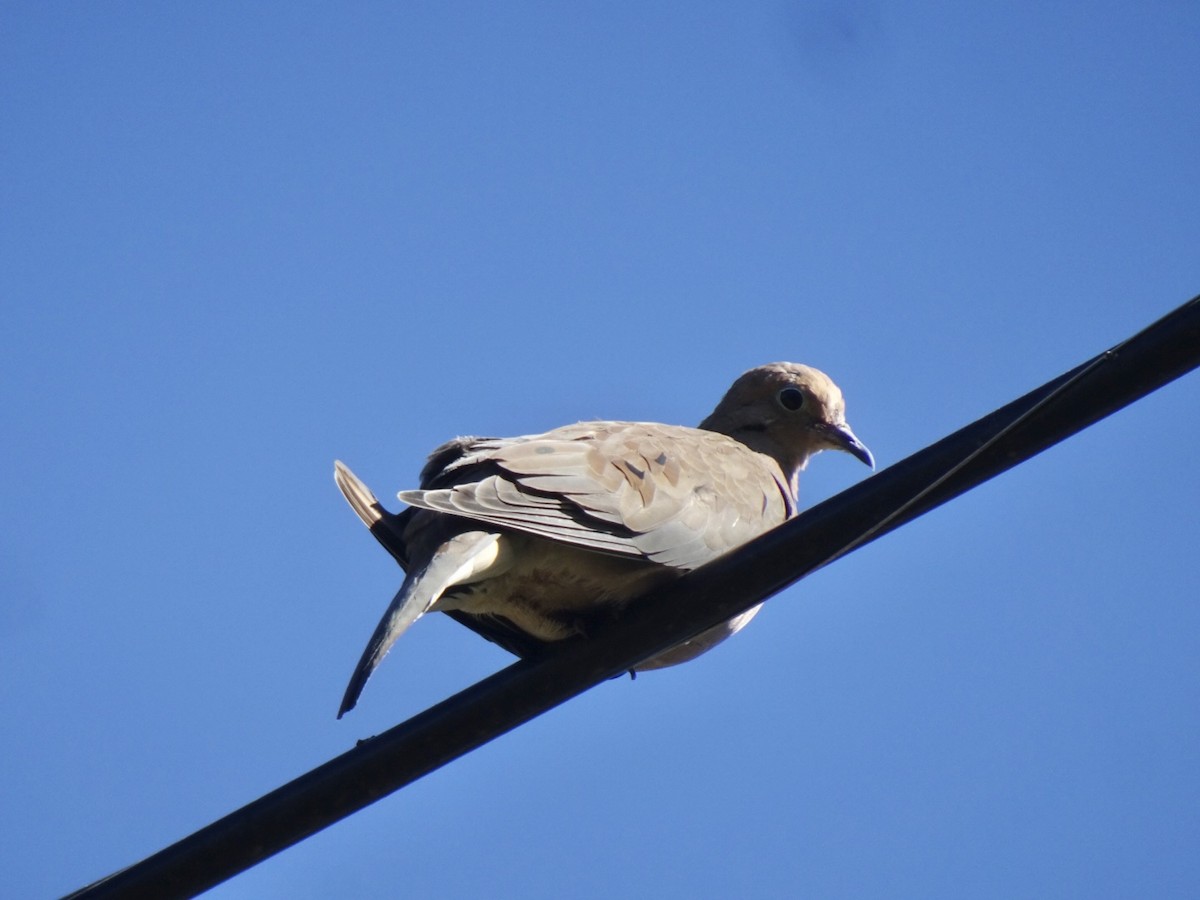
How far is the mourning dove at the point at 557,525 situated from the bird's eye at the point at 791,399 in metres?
1.05

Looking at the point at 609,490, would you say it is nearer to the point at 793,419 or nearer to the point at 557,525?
the point at 557,525

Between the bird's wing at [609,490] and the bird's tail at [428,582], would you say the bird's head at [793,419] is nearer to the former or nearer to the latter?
the bird's wing at [609,490]

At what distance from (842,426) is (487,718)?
10.2 feet

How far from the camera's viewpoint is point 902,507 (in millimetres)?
3125

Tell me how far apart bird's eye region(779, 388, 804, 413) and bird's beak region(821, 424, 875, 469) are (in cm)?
14

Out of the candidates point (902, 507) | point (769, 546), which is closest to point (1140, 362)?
point (902, 507)

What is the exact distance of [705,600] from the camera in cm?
356

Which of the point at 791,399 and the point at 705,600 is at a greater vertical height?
the point at 791,399

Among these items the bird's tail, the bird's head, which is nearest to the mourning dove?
the bird's tail

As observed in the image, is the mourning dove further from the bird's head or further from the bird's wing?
the bird's head

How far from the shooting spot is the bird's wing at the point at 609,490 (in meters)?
4.10

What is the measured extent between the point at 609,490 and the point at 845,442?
6.53 ft

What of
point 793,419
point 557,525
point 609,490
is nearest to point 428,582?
point 557,525

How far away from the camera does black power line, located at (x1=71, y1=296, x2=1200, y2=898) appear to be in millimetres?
2943
